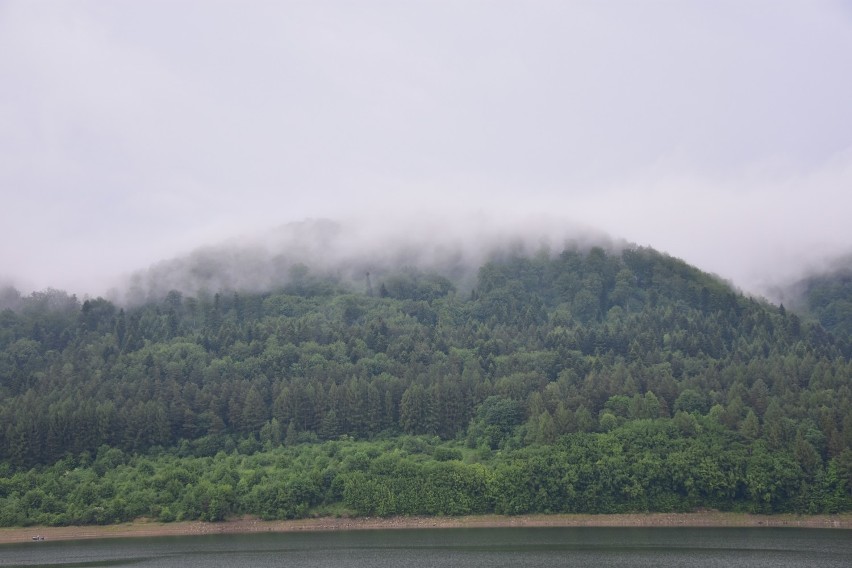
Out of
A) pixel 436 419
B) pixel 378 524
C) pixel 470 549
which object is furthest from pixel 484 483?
pixel 436 419

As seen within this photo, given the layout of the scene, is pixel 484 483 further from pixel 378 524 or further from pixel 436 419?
pixel 436 419

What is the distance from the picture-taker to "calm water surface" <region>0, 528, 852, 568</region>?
87.8m

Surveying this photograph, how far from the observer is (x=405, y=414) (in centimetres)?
15112

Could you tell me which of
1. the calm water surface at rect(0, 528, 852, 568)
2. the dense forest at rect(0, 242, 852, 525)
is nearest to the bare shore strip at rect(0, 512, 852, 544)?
the dense forest at rect(0, 242, 852, 525)

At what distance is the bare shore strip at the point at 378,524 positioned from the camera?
116938 millimetres

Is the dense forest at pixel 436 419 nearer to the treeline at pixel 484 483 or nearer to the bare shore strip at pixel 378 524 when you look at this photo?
the treeline at pixel 484 483

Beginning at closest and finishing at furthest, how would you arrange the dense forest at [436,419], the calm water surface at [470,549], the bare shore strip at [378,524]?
the calm water surface at [470,549] → the bare shore strip at [378,524] → the dense forest at [436,419]

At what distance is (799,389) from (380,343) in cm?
8717

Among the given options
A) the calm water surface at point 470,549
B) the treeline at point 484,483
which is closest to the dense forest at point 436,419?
the treeline at point 484,483

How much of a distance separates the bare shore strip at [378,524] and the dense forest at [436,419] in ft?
5.00

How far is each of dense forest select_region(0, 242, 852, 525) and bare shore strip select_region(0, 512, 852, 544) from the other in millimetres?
1526

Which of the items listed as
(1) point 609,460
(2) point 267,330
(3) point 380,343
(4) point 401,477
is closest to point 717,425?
(1) point 609,460

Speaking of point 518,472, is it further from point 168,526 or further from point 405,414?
point 168,526

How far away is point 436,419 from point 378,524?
30770 millimetres
